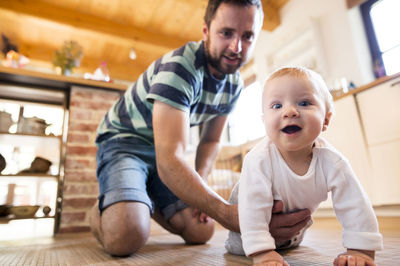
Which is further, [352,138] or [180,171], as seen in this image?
[352,138]

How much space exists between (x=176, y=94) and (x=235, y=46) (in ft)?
0.86

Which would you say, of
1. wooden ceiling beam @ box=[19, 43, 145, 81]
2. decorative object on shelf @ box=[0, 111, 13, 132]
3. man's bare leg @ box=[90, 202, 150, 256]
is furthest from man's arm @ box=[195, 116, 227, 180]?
wooden ceiling beam @ box=[19, 43, 145, 81]

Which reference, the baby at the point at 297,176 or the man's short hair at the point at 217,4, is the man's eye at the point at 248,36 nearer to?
the man's short hair at the point at 217,4

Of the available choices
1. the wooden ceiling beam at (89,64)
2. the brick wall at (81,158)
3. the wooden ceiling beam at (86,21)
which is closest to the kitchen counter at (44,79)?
the brick wall at (81,158)

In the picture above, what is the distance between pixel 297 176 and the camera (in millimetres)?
552

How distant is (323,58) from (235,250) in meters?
2.42

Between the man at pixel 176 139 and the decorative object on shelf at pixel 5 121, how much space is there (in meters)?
0.97

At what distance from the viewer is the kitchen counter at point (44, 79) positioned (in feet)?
5.82

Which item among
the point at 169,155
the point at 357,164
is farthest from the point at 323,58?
the point at 169,155

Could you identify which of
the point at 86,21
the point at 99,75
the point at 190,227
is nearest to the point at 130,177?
the point at 190,227

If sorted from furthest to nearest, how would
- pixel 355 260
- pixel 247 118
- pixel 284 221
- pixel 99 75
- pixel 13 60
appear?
pixel 247 118, pixel 99 75, pixel 13 60, pixel 284 221, pixel 355 260

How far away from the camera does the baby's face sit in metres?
0.52

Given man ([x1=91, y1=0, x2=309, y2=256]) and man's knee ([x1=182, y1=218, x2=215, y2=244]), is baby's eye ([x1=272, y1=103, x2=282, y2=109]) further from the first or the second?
man's knee ([x1=182, y1=218, x2=215, y2=244])

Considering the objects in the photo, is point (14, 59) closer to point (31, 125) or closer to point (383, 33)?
point (31, 125)
